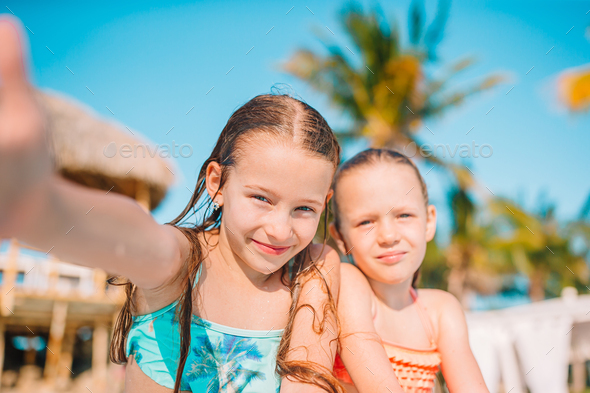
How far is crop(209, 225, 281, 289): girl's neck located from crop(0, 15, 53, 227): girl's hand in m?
1.08

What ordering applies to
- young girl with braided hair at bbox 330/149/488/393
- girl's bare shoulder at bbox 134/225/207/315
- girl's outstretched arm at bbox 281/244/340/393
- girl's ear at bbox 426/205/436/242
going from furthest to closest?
girl's ear at bbox 426/205/436/242 < young girl with braided hair at bbox 330/149/488/393 < girl's outstretched arm at bbox 281/244/340/393 < girl's bare shoulder at bbox 134/225/207/315

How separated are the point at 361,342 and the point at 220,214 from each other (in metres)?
0.77

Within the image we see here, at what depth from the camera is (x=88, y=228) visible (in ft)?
2.61

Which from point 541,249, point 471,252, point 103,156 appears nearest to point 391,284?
point 103,156

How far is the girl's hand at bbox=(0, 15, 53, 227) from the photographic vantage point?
22.4 inches

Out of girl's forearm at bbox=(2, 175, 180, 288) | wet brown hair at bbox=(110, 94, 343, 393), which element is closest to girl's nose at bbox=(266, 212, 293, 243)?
wet brown hair at bbox=(110, 94, 343, 393)

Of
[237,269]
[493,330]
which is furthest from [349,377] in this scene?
[493,330]

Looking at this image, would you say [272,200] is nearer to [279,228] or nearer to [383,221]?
[279,228]

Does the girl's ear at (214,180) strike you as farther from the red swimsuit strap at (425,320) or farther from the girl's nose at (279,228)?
the red swimsuit strap at (425,320)

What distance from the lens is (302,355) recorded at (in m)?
1.55

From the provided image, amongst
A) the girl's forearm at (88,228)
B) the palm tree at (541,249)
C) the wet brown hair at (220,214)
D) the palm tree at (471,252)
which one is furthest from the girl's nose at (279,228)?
the palm tree at (541,249)

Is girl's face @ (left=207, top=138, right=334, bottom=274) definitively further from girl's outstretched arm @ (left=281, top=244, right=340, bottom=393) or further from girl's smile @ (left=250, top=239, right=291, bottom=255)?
girl's outstretched arm @ (left=281, top=244, right=340, bottom=393)

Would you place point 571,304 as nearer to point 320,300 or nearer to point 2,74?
point 320,300

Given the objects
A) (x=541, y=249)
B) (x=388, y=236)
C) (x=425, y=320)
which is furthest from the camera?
(x=541, y=249)
